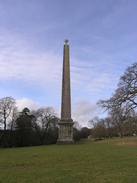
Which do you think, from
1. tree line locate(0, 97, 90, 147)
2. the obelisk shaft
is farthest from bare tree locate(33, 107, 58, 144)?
the obelisk shaft

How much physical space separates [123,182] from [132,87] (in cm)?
1666

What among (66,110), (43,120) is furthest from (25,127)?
(66,110)

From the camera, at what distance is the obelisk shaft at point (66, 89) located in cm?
2566

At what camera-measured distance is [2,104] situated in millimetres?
35094

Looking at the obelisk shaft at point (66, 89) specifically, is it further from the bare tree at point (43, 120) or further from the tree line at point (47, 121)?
the bare tree at point (43, 120)

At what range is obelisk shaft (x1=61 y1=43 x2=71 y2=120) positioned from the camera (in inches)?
1010

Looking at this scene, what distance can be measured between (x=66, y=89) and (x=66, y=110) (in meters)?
3.08

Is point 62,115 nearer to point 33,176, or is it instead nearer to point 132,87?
point 132,87

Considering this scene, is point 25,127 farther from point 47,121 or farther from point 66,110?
point 66,110

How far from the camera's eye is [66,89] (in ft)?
87.2

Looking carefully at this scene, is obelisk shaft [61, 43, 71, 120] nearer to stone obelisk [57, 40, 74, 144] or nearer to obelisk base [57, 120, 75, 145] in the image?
stone obelisk [57, 40, 74, 144]

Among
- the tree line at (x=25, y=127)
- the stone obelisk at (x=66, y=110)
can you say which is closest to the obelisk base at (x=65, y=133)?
the stone obelisk at (x=66, y=110)

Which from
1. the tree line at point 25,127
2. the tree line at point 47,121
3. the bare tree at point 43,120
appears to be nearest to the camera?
the tree line at point 47,121

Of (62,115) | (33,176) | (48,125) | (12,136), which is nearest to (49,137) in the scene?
(48,125)
